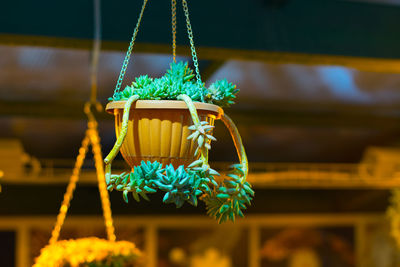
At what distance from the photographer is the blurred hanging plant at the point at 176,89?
1494mm

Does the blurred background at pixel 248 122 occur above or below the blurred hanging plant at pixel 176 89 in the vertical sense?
above

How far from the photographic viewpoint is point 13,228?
6.55 meters

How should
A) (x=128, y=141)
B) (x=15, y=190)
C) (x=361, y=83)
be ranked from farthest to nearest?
(x=15, y=190), (x=361, y=83), (x=128, y=141)

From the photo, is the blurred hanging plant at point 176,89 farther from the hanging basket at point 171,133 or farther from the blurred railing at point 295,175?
the blurred railing at point 295,175

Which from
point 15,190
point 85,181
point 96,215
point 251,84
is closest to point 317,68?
point 251,84

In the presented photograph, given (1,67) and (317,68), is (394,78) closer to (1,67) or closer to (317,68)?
(317,68)

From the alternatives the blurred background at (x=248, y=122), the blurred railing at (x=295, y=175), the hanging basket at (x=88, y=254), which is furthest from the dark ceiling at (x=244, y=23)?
the blurred railing at (x=295, y=175)

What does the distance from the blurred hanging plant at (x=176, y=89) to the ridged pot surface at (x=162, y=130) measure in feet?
0.11

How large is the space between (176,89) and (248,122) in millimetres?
4346

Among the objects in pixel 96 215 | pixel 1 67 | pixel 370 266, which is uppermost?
pixel 1 67

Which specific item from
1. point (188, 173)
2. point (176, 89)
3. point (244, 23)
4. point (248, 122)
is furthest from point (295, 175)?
point (188, 173)

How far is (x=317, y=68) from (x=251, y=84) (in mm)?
607

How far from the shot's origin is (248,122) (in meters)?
5.81

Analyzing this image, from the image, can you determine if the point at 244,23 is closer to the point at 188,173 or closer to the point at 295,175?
the point at 188,173
